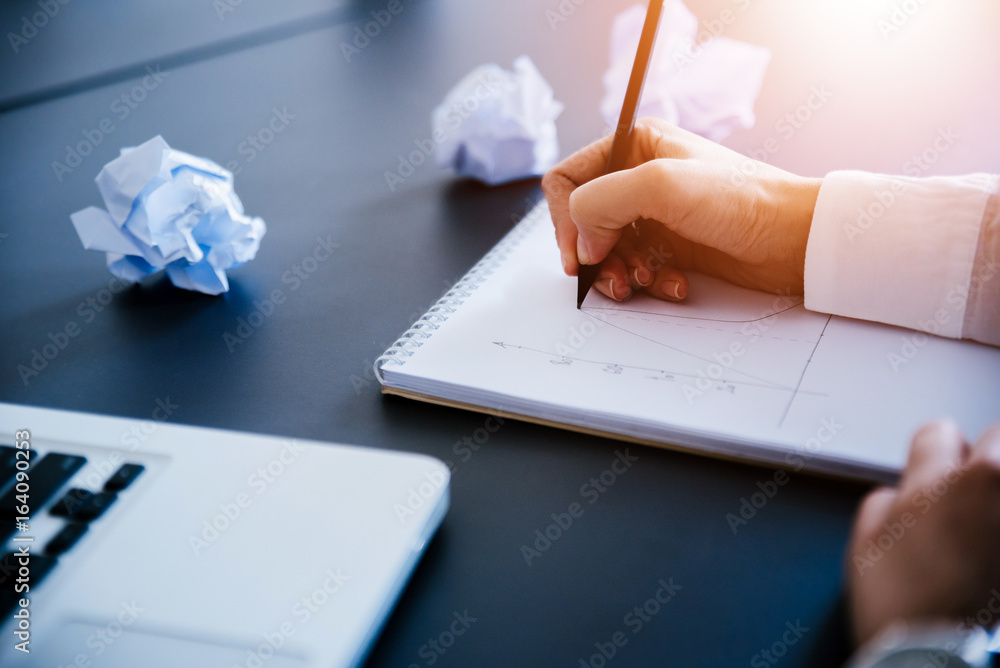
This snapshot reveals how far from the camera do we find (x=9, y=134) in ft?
3.34

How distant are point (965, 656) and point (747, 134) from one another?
73 cm

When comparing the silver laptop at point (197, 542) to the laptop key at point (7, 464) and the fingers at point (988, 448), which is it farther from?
the fingers at point (988, 448)

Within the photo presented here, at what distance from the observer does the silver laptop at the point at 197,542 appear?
0.36 meters

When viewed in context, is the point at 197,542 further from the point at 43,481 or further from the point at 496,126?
the point at 496,126

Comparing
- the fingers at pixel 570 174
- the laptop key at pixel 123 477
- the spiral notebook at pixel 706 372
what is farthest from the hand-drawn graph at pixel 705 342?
the laptop key at pixel 123 477

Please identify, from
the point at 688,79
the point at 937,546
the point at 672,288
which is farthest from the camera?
the point at 688,79

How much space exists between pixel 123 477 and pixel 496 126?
567mm

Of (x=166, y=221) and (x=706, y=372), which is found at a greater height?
(x=166, y=221)

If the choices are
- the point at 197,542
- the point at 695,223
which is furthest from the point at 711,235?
the point at 197,542

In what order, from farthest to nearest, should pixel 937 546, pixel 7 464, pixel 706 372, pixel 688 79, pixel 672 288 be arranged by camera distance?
pixel 688 79
pixel 672 288
pixel 706 372
pixel 7 464
pixel 937 546

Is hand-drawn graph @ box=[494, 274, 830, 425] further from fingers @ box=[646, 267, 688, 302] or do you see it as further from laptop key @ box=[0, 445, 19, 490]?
laptop key @ box=[0, 445, 19, 490]

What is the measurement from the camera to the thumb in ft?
2.08

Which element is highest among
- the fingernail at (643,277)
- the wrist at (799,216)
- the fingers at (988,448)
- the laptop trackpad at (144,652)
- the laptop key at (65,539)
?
the laptop key at (65,539)

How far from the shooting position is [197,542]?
1.34 ft
